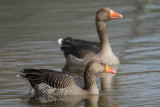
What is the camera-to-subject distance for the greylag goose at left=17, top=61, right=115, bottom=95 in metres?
10.7

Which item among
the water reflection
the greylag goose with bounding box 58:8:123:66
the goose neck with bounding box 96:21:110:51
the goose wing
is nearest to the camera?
the water reflection

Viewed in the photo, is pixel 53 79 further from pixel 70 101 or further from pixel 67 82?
pixel 70 101

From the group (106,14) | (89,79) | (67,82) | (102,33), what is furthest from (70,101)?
(106,14)

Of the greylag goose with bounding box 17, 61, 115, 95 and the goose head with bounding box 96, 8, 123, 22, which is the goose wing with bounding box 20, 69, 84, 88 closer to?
the greylag goose with bounding box 17, 61, 115, 95

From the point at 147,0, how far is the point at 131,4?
37.6 inches

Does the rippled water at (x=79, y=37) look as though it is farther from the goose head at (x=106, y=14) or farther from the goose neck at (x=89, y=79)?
the goose head at (x=106, y=14)

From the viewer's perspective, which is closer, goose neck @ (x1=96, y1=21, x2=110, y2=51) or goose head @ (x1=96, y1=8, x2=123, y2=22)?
goose head @ (x1=96, y1=8, x2=123, y2=22)

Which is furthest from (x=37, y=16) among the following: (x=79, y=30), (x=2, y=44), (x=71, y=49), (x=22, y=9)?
(x=71, y=49)

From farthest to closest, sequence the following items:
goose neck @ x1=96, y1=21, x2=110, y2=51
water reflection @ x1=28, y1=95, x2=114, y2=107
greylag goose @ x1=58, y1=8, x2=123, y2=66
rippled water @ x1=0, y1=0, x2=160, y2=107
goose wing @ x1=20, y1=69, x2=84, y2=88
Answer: goose neck @ x1=96, y1=21, x2=110, y2=51, greylag goose @ x1=58, y1=8, x2=123, y2=66, goose wing @ x1=20, y1=69, x2=84, y2=88, rippled water @ x1=0, y1=0, x2=160, y2=107, water reflection @ x1=28, y1=95, x2=114, y2=107

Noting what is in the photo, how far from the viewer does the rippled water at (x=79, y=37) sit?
10625mm

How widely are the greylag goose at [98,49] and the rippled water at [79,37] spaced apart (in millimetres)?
452

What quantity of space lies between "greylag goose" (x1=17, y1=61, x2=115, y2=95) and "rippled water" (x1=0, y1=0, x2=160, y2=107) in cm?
21

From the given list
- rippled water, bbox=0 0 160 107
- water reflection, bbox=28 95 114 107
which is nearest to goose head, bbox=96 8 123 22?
rippled water, bbox=0 0 160 107

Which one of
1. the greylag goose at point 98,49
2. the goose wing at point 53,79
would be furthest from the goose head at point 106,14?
the goose wing at point 53,79
